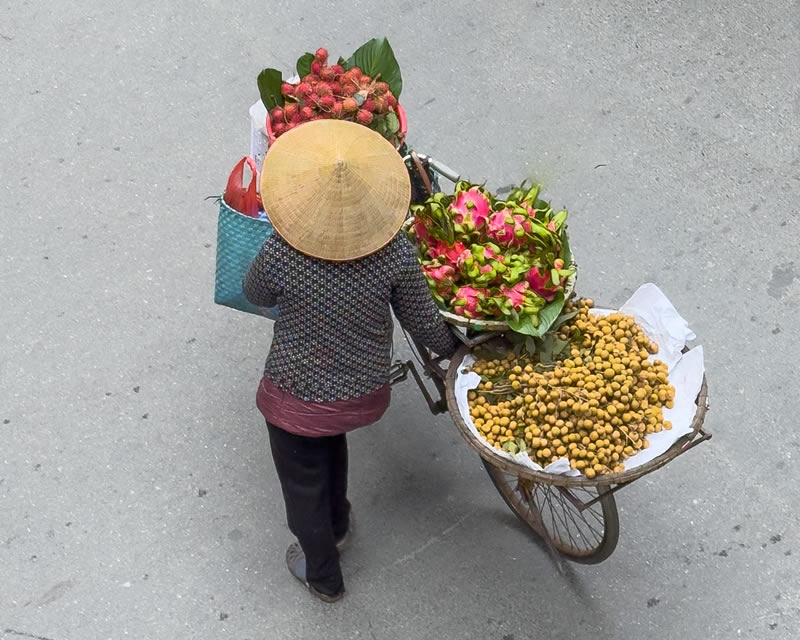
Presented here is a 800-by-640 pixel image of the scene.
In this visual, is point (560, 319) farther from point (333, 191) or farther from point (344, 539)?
point (344, 539)

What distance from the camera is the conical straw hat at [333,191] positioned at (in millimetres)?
Result: 2336

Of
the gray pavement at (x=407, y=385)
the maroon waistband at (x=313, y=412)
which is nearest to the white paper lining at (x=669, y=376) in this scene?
the maroon waistband at (x=313, y=412)

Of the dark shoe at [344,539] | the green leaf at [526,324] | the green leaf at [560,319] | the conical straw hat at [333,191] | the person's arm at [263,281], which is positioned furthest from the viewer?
the dark shoe at [344,539]

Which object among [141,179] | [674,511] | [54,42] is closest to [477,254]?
[674,511]

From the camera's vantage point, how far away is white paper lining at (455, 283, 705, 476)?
8.30 ft

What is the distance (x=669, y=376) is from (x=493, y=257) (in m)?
0.59

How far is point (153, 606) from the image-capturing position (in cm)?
320

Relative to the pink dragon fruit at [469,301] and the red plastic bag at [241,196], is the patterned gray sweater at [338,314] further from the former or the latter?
the red plastic bag at [241,196]

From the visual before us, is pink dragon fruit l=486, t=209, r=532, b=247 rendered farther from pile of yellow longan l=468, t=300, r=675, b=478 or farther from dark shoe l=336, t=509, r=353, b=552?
dark shoe l=336, t=509, r=353, b=552

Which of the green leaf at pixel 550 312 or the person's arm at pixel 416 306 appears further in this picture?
the green leaf at pixel 550 312

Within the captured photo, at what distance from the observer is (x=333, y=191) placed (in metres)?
2.33

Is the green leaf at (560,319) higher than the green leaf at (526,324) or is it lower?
lower

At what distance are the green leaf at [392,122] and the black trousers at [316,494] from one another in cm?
93

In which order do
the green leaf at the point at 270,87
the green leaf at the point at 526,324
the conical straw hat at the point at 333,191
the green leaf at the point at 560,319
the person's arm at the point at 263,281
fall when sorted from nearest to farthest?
the conical straw hat at the point at 333,191, the person's arm at the point at 263,281, the green leaf at the point at 526,324, the green leaf at the point at 560,319, the green leaf at the point at 270,87
